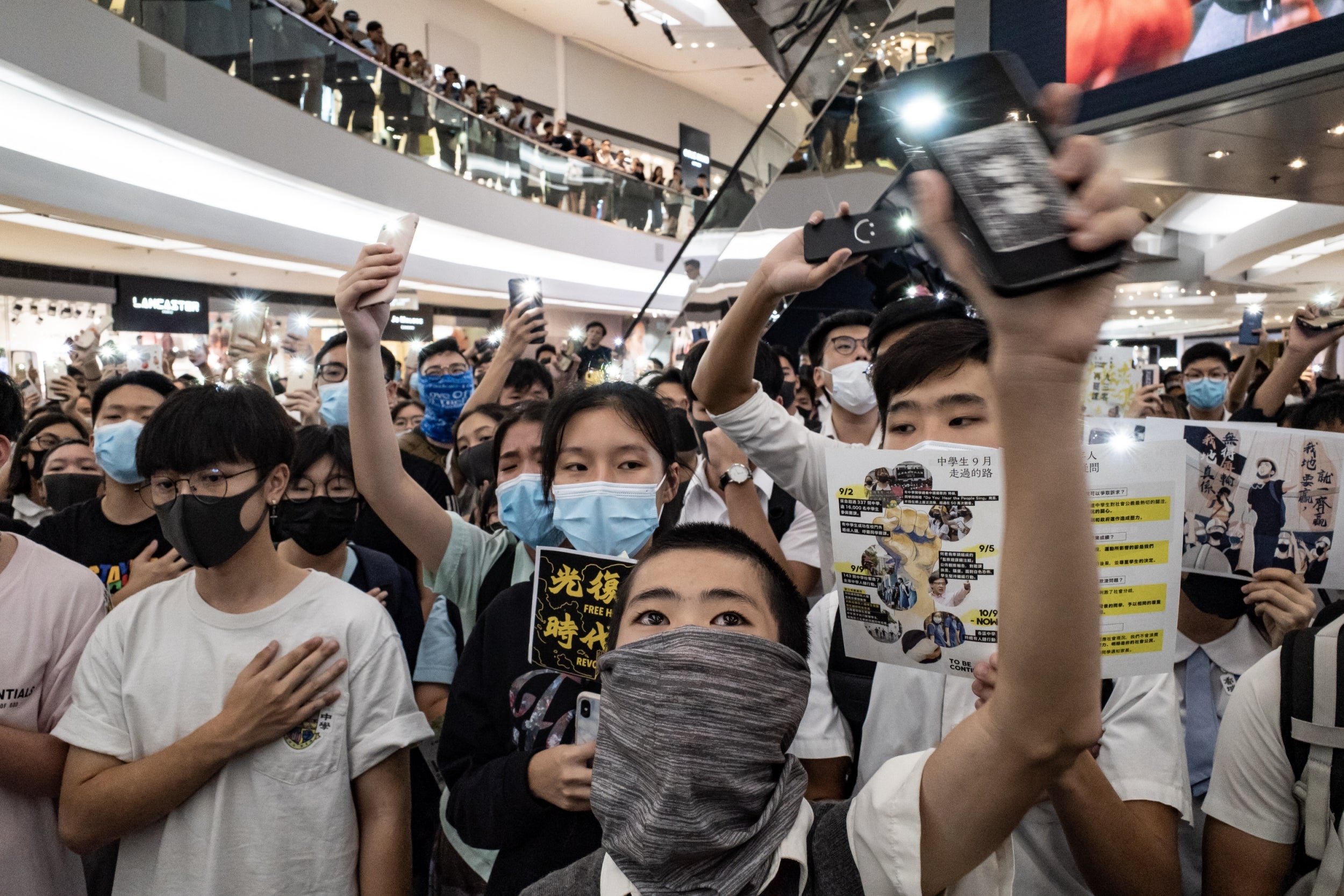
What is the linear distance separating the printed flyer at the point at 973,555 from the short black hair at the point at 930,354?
0.32 m

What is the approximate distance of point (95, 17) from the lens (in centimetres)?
770

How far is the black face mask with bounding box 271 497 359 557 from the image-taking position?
268 cm

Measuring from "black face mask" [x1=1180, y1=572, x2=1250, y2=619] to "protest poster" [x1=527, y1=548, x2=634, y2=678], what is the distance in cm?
131

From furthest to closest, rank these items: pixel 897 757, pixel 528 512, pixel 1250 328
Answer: pixel 1250 328 < pixel 528 512 < pixel 897 757

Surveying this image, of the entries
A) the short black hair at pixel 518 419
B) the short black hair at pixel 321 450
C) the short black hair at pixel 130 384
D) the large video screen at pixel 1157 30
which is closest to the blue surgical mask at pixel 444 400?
the short black hair at pixel 130 384

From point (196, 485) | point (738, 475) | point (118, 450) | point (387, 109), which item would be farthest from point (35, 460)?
point (387, 109)

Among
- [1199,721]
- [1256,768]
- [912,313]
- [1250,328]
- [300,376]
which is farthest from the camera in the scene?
[1250,328]

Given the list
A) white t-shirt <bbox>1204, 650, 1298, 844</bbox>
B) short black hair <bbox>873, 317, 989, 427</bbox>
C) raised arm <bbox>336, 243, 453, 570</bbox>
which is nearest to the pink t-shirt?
raised arm <bbox>336, 243, 453, 570</bbox>

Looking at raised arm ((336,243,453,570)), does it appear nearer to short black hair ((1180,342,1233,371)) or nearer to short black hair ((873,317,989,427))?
short black hair ((873,317,989,427))

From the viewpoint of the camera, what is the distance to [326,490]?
2.76 m

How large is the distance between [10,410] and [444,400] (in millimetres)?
2402

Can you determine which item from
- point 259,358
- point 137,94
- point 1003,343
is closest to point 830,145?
point 259,358

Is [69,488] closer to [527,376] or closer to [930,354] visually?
[527,376]

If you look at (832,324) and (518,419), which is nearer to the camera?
(518,419)
